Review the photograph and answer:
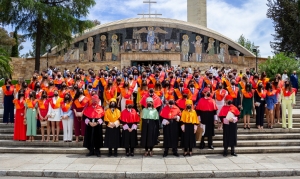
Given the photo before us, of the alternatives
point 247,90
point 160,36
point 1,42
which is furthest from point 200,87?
point 1,42

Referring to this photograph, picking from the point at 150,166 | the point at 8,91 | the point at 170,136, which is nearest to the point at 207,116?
the point at 170,136

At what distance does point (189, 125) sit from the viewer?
9656mm

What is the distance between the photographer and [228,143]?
9531mm

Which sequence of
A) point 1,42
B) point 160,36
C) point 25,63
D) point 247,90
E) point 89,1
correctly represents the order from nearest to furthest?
1. point 247,90
2. point 89,1
3. point 160,36
4. point 25,63
5. point 1,42

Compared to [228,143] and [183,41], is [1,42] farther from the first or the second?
[228,143]

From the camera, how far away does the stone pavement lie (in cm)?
777

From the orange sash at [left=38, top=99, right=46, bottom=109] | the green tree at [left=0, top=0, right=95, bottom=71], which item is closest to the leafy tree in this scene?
the green tree at [left=0, top=0, right=95, bottom=71]

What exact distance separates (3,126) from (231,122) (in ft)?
29.9

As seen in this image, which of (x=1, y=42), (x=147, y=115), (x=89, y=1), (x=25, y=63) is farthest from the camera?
(x=1, y=42)

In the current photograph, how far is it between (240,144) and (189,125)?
232 centimetres

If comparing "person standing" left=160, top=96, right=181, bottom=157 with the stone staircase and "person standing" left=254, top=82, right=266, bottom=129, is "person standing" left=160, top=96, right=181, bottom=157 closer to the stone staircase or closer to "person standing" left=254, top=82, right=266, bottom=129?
the stone staircase

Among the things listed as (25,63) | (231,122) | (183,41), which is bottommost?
(231,122)

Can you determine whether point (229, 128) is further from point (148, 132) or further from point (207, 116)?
point (148, 132)

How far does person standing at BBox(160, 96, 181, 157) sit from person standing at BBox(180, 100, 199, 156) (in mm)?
224
